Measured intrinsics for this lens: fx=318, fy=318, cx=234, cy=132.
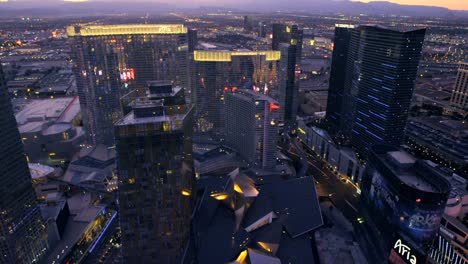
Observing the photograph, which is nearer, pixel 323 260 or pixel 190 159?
pixel 190 159

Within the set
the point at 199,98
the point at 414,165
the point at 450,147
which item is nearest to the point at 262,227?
the point at 414,165

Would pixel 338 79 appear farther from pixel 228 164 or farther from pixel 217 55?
pixel 228 164

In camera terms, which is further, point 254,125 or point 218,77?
point 218,77

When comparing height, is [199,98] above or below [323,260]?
above

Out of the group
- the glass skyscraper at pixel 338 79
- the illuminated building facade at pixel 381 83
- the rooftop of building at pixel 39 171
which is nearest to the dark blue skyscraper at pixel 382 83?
the illuminated building facade at pixel 381 83

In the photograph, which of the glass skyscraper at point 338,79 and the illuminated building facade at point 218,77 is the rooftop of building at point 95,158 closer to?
the illuminated building facade at point 218,77

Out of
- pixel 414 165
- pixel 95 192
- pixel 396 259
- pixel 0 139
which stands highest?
pixel 0 139

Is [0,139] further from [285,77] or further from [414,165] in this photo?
[285,77]

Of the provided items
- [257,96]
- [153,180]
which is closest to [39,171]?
[153,180]
